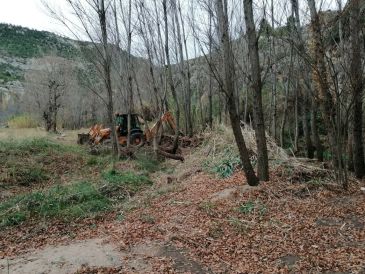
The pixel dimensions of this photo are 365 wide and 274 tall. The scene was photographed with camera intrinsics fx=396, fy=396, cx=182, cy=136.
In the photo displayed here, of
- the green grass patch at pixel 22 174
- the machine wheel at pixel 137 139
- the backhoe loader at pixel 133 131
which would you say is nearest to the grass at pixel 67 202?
the green grass patch at pixel 22 174

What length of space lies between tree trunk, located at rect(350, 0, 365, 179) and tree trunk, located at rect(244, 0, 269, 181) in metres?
2.14

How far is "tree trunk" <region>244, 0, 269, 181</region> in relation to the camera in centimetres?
845

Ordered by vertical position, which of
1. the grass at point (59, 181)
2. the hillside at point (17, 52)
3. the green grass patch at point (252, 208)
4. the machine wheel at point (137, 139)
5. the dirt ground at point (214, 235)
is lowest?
the dirt ground at point (214, 235)

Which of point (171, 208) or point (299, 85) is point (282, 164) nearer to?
point (171, 208)

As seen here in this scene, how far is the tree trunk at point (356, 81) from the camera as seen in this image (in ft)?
29.8

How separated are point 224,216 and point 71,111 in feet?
128

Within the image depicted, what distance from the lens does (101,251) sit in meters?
6.34

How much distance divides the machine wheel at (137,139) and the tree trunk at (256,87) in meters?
10.8

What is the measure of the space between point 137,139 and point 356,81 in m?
12.4

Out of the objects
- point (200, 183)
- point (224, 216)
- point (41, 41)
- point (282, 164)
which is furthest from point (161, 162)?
point (41, 41)

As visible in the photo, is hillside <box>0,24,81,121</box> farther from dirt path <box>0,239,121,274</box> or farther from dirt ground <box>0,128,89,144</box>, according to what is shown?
dirt path <box>0,239,121,274</box>

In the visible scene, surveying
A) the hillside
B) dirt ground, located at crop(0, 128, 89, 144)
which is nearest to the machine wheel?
dirt ground, located at crop(0, 128, 89, 144)

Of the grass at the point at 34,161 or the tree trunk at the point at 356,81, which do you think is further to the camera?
the grass at the point at 34,161

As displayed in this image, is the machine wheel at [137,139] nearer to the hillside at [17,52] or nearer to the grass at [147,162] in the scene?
the grass at [147,162]
